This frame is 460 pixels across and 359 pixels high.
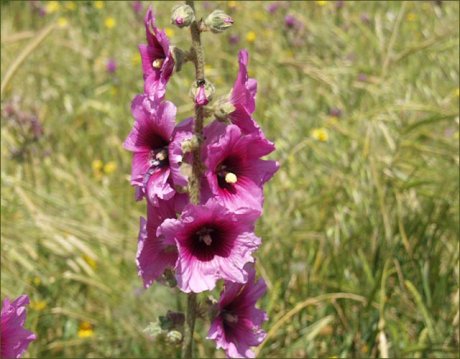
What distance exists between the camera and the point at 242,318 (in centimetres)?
168

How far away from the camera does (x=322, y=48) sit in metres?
4.56

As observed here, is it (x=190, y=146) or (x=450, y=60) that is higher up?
(x=450, y=60)

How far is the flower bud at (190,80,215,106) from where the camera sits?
55.6 inches

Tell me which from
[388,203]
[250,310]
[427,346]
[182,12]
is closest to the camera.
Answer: [182,12]


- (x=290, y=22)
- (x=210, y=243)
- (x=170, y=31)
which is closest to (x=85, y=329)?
(x=210, y=243)

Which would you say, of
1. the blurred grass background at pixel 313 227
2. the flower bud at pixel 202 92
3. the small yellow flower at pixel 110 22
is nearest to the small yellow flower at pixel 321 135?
the blurred grass background at pixel 313 227

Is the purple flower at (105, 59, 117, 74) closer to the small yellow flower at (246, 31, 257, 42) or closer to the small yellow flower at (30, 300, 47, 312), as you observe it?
the small yellow flower at (246, 31, 257, 42)

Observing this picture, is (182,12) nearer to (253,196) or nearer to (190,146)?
(190,146)

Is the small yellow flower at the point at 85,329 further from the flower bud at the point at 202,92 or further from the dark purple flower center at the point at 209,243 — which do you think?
the flower bud at the point at 202,92

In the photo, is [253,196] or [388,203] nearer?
[253,196]

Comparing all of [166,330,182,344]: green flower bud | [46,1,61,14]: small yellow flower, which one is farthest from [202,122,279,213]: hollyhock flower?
[46,1,61,14]: small yellow flower

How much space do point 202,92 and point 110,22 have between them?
4.09 m

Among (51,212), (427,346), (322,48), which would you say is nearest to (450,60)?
(322,48)

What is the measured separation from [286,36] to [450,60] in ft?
4.36
